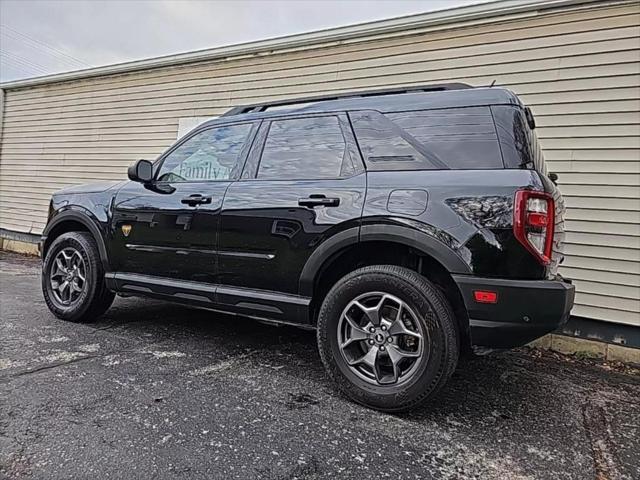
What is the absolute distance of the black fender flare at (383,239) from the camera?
7.57 ft

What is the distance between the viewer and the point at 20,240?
8.98 m

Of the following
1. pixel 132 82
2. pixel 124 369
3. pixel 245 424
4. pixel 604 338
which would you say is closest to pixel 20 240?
pixel 132 82

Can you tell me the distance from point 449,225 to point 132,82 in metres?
7.04

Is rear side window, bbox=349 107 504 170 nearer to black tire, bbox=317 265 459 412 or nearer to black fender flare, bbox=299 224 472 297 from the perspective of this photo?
black fender flare, bbox=299 224 472 297

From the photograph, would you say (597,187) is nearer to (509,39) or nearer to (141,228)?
(509,39)

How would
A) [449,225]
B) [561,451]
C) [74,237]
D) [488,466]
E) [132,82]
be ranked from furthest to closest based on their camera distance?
[132,82]
[74,237]
[449,225]
[561,451]
[488,466]

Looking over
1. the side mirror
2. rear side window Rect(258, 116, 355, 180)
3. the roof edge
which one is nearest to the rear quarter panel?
rear side window Rect(258, 116, 355, 180)

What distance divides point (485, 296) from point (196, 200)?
2071mm

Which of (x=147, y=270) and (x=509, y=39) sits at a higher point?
(x=509, y=39)

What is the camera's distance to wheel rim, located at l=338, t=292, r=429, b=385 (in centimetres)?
238

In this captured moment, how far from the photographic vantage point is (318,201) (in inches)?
106

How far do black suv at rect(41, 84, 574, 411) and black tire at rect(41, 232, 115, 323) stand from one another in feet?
0.72

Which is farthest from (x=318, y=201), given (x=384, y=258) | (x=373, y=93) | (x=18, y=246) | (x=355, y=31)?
(x=18, y=246)

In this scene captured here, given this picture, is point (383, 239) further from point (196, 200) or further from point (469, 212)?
point (196, 200)
